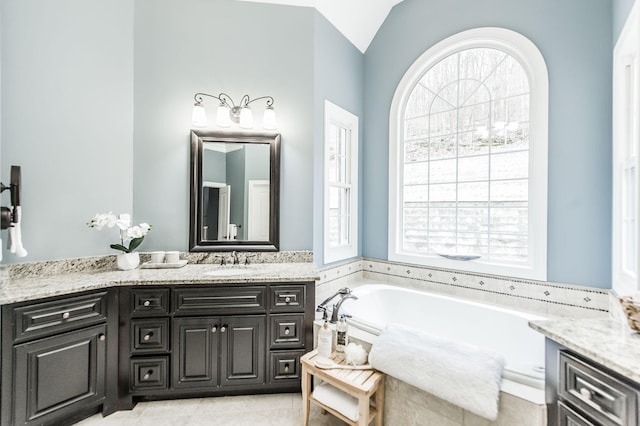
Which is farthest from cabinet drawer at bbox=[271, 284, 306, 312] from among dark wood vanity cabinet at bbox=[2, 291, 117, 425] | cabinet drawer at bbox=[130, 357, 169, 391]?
dark wood vanity cabinet at bbox=[2, 291, 117, 425]

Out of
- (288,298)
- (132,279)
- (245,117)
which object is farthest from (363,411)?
(245,117)

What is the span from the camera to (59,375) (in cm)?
164

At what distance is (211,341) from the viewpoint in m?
1.92

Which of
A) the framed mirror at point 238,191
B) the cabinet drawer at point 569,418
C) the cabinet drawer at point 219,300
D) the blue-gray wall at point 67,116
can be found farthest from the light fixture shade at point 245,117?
the cabinet drawer at point 569,418

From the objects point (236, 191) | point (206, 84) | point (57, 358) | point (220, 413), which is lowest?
point (220, 413)

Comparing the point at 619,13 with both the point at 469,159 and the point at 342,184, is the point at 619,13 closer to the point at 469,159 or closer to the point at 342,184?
the point at 469,159

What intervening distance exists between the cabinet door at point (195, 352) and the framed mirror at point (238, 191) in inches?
28.1

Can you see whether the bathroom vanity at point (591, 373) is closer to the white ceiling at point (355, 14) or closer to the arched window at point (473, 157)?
the arched window at point (473, 157)

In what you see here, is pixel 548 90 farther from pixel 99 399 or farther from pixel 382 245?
pixel 99 399

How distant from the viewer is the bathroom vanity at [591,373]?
0.87 metres

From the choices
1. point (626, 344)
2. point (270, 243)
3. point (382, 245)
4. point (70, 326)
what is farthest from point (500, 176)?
point (70, 326)

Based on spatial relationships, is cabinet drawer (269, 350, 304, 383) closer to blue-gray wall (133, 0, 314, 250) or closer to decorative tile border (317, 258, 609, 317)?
decorative tile border (317, 258, 609, 317)

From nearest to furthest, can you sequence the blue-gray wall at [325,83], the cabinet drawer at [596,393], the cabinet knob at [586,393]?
the cabinet drawer at [596,393] < the cabinet knob at [586,393] < the blue-gray wall at [325,83]

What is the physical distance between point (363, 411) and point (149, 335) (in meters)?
1.48
